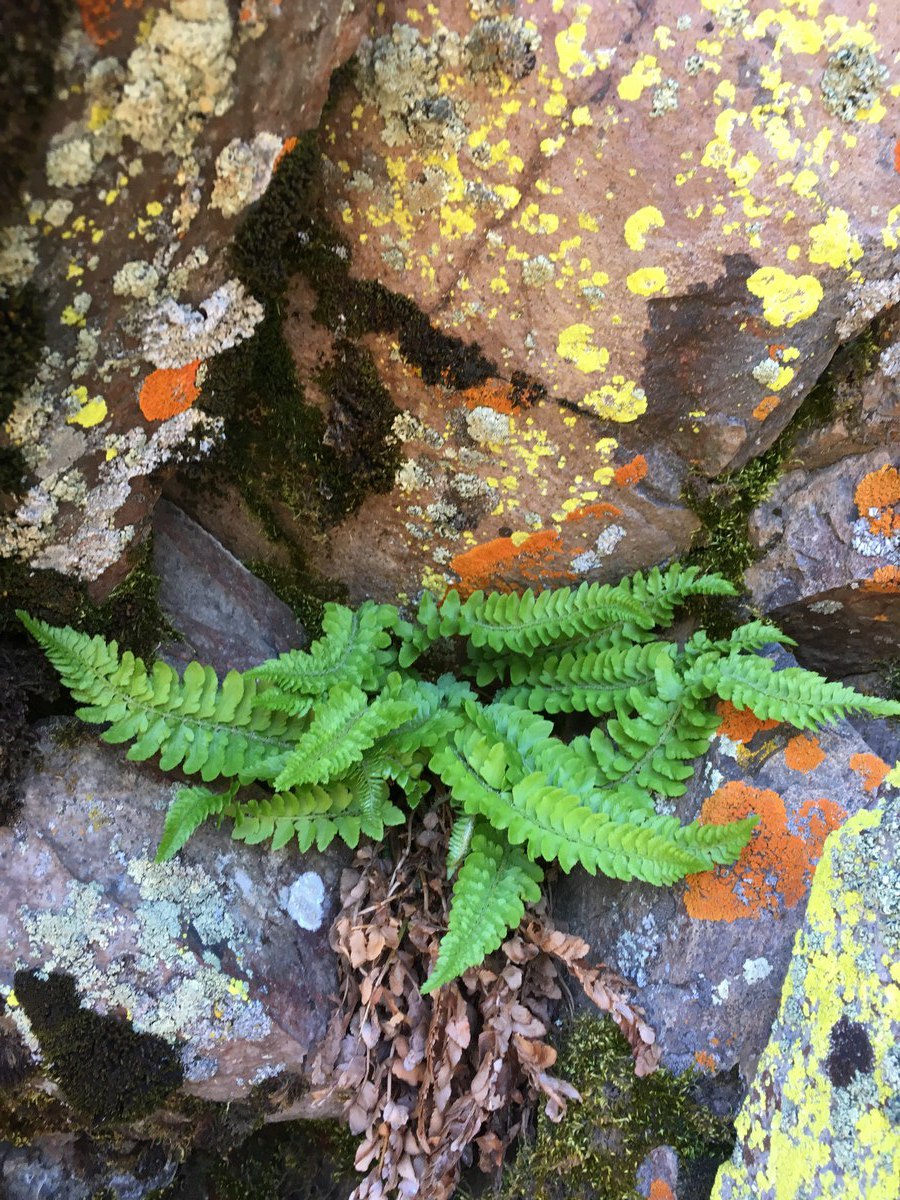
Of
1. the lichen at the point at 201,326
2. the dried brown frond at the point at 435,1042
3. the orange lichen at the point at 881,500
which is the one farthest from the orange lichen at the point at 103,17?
the orange lichen at the point at 881,500

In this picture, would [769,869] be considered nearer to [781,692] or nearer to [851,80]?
[781,692]

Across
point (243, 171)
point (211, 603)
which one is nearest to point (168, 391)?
point (243, 171)

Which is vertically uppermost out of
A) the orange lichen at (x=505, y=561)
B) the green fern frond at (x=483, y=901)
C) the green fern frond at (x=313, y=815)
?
the orange lichen at (x=505, y=561)

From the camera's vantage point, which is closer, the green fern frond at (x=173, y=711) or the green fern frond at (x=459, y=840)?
the green fern frond at (x=173, y=711)

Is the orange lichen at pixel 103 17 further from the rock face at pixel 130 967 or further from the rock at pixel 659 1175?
the rock at pixel 659 1175

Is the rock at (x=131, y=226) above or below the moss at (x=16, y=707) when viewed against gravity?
above

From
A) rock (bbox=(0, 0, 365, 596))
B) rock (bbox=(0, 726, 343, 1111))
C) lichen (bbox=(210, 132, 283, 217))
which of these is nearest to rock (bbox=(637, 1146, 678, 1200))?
rock (bbox=(0, 726, 343, 1111))
